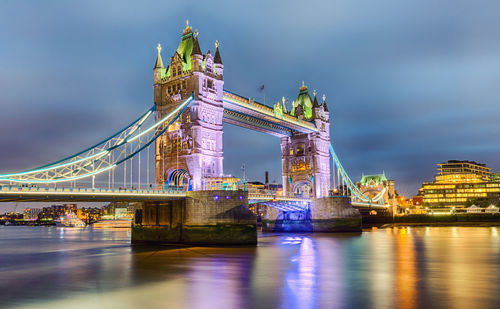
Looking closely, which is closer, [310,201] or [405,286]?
[405,286]

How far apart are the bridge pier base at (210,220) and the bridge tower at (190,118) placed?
295 centimetres

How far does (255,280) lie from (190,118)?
20924 mm

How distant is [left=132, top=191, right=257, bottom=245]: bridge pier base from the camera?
32.8m

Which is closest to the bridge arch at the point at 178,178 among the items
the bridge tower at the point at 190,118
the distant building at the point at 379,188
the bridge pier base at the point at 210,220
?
the bridge tower at the point at 190,118

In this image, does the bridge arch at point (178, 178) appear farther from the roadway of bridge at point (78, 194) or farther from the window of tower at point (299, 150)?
the window of tower at point (299, 150)

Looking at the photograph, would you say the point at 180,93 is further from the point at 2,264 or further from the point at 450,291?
the point at 450,291

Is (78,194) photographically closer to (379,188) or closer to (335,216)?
(335,216)

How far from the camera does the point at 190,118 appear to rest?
37.6m

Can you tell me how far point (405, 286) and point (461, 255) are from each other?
1298 cm

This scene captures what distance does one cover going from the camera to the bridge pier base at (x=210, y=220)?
32781mm

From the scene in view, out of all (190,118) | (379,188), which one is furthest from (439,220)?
(190,118)

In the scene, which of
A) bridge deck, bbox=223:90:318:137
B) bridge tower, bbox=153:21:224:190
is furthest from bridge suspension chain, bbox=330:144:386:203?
bridge tower, bbox=153:21:224:190

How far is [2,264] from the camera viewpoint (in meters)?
26.6

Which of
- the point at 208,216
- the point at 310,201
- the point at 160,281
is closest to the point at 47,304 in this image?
the point at 160,281
